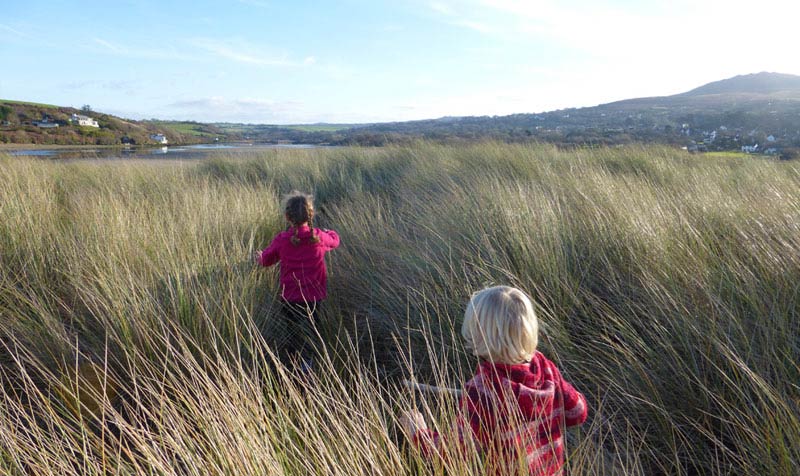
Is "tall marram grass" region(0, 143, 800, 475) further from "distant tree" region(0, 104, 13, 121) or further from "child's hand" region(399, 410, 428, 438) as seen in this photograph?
"distant tree" region(0, 104, 13, 121)

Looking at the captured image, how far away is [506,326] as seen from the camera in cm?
147

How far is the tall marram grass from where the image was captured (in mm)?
1311

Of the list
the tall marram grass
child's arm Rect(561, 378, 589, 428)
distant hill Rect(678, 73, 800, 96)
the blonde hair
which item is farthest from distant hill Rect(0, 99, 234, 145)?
distant hill Rect(678, 73, 800, 96)

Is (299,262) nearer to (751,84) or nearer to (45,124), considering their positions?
(45,124)

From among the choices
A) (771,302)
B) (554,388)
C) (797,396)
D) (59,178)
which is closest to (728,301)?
(771,302)

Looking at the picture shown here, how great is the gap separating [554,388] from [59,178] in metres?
8.66

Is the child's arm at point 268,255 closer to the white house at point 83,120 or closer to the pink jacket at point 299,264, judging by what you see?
the pink jacket at point 299,264

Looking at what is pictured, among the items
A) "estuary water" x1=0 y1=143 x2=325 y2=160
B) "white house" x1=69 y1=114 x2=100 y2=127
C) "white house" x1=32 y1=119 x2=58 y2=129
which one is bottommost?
"estuary water" x1=0 y1=143 x2=325 y2=160

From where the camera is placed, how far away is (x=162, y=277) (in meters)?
2.70

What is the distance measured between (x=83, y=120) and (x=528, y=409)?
1309 inches

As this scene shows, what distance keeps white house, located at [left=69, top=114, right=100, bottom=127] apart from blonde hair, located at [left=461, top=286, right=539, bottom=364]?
31.5 meters

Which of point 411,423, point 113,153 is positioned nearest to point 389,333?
point 411,423

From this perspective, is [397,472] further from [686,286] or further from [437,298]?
[686,286]

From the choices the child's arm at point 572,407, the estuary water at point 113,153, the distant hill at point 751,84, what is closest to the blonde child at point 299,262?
the child's arm at point 572,407
